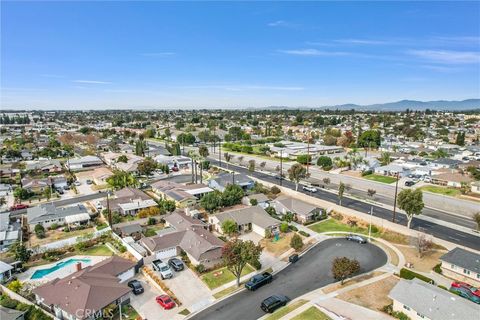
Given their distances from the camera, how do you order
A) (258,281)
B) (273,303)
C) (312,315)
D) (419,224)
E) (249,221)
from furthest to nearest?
(419,224) → (249,221) → (258,281) → (273,303) → (312,315)

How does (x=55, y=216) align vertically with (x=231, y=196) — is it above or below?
below

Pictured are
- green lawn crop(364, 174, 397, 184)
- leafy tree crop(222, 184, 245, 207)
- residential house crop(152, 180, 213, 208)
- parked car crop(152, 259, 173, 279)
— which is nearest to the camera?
parked car crop(152, 259, 173, 279)

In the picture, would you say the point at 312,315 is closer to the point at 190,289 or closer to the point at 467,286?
the point at 190,289

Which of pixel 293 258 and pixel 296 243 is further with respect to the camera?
pixel 296 243

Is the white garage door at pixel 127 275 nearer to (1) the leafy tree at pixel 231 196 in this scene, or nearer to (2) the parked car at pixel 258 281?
(2) the parked car at pixel 258 281

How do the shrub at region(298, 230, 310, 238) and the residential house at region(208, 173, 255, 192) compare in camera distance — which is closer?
the shrub at region(298, 230, 310, 238)

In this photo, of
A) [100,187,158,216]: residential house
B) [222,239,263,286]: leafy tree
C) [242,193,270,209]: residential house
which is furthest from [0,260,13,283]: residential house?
[242,193,270,209]: residential house

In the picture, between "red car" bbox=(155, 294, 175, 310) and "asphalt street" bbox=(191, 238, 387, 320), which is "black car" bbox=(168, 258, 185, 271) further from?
"asphalt street" bbox=(191, 238, 387, 320)

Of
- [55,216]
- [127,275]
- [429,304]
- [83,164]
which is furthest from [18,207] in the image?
[429,304]
